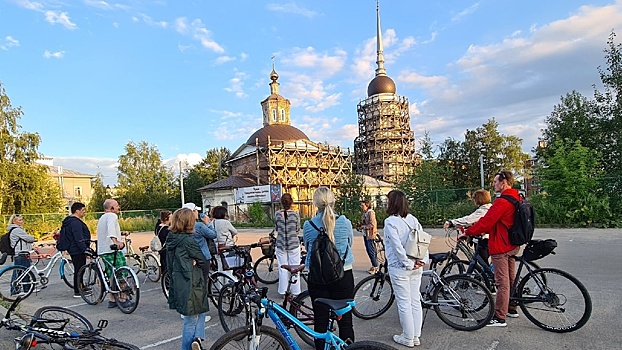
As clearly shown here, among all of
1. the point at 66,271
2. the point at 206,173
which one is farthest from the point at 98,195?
the point at 66,271

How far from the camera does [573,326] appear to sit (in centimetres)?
517

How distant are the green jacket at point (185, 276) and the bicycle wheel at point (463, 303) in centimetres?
311

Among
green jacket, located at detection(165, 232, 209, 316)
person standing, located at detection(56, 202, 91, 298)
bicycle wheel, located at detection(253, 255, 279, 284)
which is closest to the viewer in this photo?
green jacket, located at detection(165, 232, 209, 316)

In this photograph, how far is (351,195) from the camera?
28.9 m

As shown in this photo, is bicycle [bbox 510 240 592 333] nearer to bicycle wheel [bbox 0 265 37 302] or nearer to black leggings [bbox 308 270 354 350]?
black leggings [bbox 308 270 354 350]

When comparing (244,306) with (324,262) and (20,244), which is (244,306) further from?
(20,244)

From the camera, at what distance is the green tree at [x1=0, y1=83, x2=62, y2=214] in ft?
106

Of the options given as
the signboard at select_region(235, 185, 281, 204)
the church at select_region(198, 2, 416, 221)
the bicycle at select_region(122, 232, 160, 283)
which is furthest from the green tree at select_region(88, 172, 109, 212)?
the bicycle at select_region(122, 232, 160, 283)

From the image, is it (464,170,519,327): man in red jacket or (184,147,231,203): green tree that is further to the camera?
(184,147,231,203): green tree

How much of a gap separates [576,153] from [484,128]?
106 ft

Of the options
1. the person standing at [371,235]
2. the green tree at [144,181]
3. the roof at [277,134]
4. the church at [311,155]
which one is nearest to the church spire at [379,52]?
the church at [311,155]

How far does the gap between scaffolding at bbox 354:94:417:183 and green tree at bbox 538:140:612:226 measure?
129 feet

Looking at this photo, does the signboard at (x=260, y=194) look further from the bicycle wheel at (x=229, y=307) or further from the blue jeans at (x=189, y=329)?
the blue jeans at (x=189, y=329)

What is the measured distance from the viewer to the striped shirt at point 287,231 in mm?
7254
